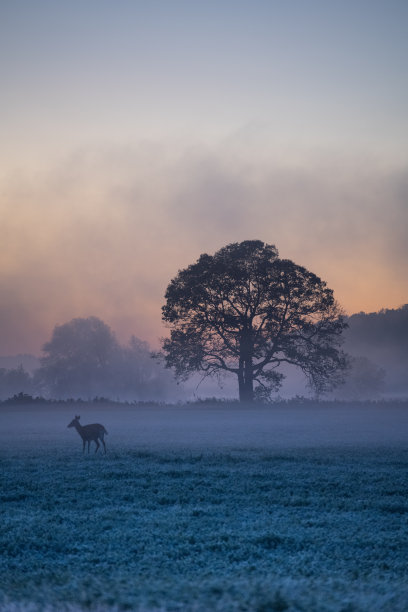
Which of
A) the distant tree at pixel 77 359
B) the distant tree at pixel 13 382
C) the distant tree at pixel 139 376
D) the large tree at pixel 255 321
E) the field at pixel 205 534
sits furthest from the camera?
the distant tree at pixel 13 382

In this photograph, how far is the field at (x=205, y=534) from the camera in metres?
3.20

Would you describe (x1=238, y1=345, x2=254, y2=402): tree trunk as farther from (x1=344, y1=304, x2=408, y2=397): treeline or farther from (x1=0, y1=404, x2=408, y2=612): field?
(x1=344, y1=304, x2=408, y2=397): treeline

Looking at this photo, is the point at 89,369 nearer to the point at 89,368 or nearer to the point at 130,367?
the point at 89,368

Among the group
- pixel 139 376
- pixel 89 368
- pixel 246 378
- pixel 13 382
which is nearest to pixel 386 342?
pixel 139 376

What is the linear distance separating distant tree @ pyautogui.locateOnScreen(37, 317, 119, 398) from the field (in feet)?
257

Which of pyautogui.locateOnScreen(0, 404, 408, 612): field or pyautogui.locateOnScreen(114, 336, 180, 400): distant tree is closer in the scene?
pyautogui.locateOnScreen(0, 404, 408, 612): field

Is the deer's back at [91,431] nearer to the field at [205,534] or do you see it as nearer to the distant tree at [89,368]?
the field at [205,534]

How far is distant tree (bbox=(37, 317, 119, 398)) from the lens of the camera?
284ft

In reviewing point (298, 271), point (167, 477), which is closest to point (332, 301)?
point (298, 271)

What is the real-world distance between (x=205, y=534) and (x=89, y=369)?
8640 centimetres

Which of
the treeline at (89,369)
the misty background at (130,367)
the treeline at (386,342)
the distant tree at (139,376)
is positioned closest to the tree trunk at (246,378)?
the misty background at (130,367)

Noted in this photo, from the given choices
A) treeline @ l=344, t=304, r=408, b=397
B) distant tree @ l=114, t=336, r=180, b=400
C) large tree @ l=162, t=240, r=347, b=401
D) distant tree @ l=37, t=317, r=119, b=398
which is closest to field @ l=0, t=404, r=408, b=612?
large tree @ l=162, t=240, r=347, b=401

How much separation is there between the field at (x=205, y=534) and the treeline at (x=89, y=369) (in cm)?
7857

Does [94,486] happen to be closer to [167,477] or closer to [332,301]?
[167,477]
